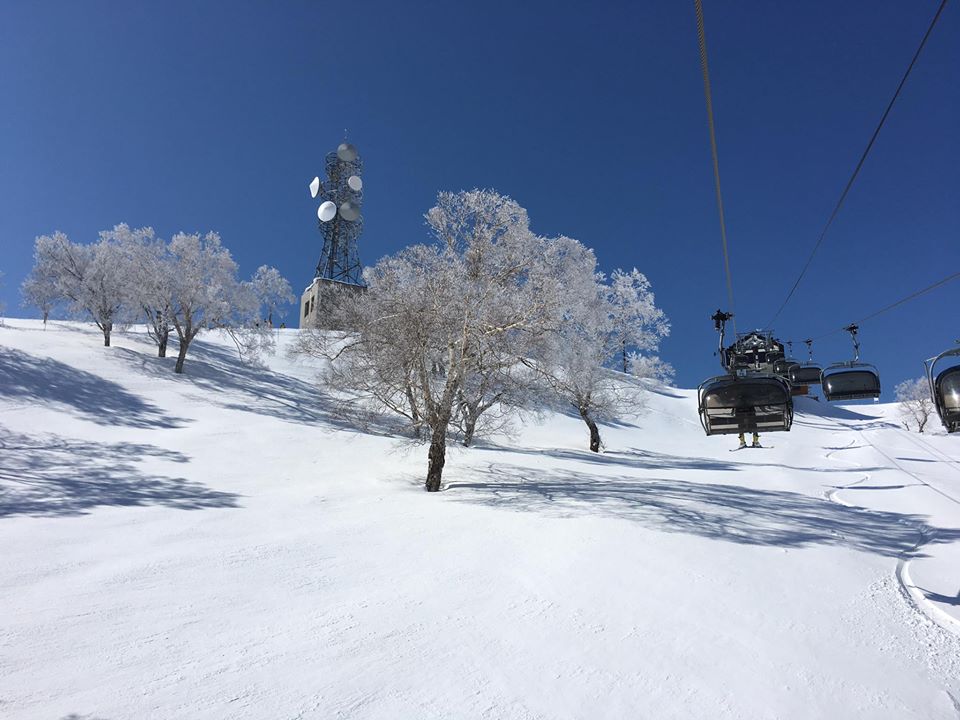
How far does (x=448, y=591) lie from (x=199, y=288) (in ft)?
76.2

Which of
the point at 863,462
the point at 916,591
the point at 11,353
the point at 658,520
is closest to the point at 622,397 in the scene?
the point at 863,462

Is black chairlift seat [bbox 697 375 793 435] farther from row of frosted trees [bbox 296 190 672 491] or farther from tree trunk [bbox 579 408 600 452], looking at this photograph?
tree trunk [bbox 579 408 600 452]

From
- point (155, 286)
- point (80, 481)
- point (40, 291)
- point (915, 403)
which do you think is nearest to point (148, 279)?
point (155, 286)

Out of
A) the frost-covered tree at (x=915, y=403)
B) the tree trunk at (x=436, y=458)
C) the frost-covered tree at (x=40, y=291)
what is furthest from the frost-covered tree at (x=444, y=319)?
the frost-covered tree at (x=915, y=403)

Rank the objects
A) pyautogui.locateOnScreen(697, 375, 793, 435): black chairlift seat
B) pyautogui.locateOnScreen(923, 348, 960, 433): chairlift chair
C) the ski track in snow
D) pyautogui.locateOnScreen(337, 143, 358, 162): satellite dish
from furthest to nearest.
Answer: pyautogui.locateOnScreen(337, 143, 358, 162): satellite dish → pyautogui.locateOnScreen(697, 375, 793, 435): black chairlift seat → pyautogui.locateOnScreen(923, 348, 960, 433): chairlift chair → the ski track in snow

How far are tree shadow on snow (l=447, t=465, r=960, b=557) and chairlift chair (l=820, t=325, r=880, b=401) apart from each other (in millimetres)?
2487

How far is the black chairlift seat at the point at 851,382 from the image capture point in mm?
10742

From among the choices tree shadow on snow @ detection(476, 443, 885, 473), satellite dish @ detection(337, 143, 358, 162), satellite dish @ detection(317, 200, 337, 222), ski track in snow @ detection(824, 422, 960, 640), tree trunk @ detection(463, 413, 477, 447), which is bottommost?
ski track in snow @ detection(824, 422, 960, 640)

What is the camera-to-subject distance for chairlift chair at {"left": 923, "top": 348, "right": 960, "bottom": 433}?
6.26m

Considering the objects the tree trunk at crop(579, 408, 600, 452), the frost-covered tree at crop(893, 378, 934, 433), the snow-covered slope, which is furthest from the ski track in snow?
the frost-covered tree at crop(893, 378, 934, 433)

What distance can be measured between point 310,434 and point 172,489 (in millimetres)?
7126

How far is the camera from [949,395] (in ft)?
20.8

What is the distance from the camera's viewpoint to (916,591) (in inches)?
231

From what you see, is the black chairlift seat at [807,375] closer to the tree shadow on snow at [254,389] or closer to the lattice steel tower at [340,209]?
the tree shadow on snow at [254,389]
